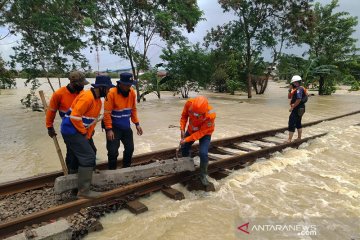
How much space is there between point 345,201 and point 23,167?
6.63 meters

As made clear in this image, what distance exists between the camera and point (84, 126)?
4484mm

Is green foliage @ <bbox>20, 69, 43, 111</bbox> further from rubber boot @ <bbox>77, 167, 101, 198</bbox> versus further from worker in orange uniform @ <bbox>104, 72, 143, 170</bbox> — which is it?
rubber boot @ <bbox>77, 167, 101, 198</bbox>

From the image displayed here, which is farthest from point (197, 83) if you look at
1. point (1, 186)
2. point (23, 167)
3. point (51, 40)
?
point (1, 186)

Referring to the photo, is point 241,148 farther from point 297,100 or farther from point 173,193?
point 173,193

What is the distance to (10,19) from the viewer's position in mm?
14875

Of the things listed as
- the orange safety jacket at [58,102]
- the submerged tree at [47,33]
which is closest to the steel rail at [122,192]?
the orange safety jacket at [58,102]

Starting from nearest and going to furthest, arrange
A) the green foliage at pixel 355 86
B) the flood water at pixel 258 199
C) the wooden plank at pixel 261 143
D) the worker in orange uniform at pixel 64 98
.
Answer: the flood water at pixel 258 199, the worker in orange uniform at pixel 64 98, the wooden plank at pixel 261 143, the green foliage at pixel 355 86

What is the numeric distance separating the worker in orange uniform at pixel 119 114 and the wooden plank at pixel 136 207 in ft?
3.42

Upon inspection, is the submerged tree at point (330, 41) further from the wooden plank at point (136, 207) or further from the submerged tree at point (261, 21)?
the wooden plank at point (136, 207)

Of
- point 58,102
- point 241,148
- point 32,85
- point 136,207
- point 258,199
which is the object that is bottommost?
point 258,199

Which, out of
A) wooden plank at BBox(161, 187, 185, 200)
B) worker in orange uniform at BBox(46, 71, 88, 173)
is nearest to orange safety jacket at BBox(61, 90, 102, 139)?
worker in orange uniform at BBox(46, 71, 88, 173)

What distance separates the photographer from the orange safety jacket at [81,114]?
430 centimetres

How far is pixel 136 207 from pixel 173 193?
0.74 m

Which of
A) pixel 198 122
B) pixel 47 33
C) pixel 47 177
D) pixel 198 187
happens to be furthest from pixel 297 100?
pixel 47 33
